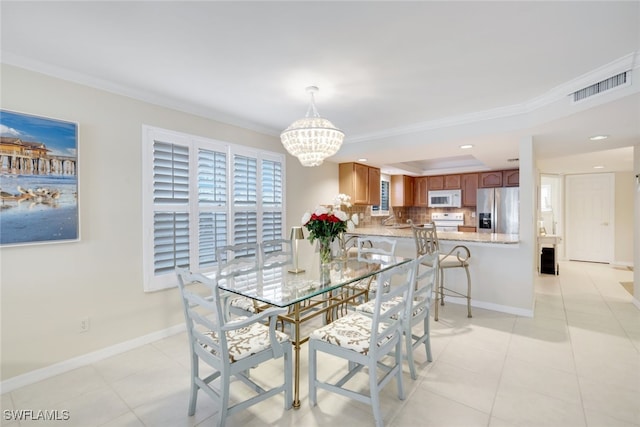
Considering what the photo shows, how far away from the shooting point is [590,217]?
22.5 feet

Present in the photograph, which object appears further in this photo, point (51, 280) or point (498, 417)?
point (51, 280)

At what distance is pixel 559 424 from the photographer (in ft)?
5.84

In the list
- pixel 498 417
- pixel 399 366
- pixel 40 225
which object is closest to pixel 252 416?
pixel 399 366

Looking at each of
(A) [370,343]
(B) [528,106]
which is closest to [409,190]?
(B) [528,106]

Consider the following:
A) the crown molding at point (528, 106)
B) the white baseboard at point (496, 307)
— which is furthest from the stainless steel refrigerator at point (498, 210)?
the crown molding at point (528, 106)

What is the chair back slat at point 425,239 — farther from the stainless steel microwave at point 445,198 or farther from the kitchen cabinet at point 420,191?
the kitchen cabinet at point 420,191

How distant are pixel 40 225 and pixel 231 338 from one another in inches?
69.9

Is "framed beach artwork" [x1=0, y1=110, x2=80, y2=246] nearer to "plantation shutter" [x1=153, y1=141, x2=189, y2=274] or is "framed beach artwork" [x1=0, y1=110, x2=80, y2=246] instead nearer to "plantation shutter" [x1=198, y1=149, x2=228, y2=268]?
"plantation shutter" [x1=153, y1=141, x2=189, y2=274]

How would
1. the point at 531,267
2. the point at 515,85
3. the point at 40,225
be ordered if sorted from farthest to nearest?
the point at 531,267, the point at 515,85, the point at 40,225

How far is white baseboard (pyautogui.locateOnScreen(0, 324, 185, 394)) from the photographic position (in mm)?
2199

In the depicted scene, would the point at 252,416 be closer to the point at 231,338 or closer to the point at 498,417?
the point at 231,338

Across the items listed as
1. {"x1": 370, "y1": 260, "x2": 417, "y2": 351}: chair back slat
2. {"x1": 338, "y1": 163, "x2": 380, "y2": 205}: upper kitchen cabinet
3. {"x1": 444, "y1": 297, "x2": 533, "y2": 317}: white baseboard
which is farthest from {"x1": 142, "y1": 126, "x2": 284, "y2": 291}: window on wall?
{"x1": 444, "y1": 297, "x2": 533, "y2": 317}: white baseboard

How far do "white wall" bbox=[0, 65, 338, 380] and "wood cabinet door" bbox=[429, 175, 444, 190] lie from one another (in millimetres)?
5912

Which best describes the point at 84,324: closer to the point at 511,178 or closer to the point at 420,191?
the point at 420,191
